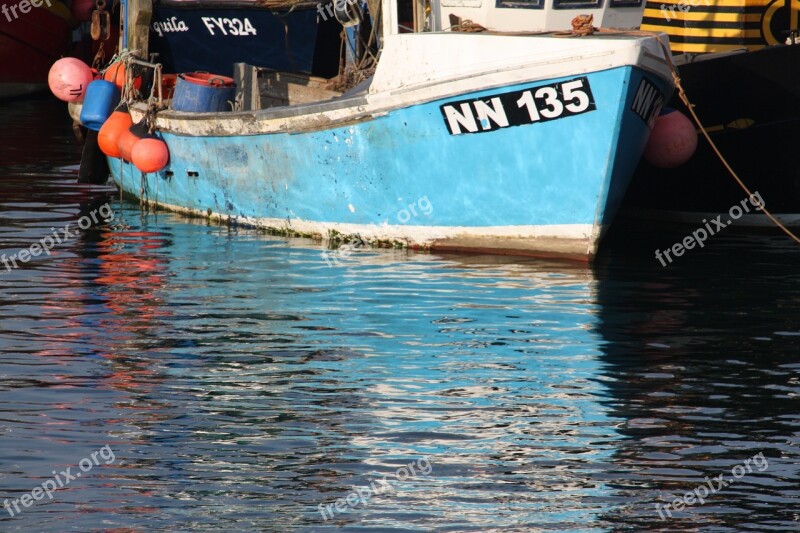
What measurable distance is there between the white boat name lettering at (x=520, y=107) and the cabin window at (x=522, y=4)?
4.85 feet

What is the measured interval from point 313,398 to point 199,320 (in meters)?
2.55

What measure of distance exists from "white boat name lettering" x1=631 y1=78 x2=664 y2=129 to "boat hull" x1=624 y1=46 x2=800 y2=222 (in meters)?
1.74

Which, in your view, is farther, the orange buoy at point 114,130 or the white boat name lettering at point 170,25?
the white boat name lettering at point 170,25

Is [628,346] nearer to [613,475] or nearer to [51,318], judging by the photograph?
[613,475]

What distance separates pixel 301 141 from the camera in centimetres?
1480

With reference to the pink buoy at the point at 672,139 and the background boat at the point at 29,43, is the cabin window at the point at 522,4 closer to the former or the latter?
the pink buoy at the point at 672,139

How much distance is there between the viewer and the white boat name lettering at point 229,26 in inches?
753

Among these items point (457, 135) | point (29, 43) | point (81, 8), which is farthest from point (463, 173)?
point (81, 8)

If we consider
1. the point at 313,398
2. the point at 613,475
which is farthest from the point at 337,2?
the point at 613,475

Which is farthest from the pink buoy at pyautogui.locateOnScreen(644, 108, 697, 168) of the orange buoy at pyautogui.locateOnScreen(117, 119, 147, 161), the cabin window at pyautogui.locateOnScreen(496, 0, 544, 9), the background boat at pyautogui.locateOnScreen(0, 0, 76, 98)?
the background boat at pyautogui.locateOnScreen(0, 0, 76, 98)

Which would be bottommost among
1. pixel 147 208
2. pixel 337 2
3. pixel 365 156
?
pixel 147 208

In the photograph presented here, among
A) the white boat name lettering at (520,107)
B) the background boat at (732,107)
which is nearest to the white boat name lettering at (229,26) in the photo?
the background boat at (732,107)

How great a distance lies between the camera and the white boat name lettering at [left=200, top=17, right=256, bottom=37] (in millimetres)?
19125

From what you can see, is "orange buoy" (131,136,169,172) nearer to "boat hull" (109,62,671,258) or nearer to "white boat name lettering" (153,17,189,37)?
"boat hull" (109,62,671,258)
